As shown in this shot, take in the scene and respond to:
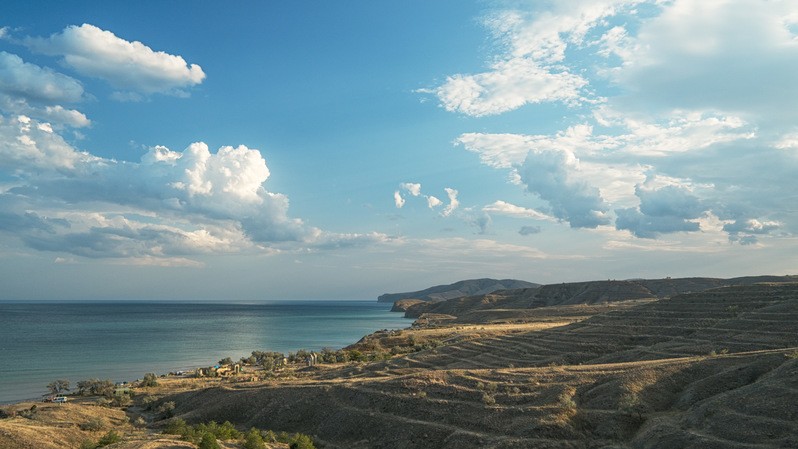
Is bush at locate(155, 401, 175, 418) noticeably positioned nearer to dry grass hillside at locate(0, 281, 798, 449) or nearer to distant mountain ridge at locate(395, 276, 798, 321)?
dry grass hillside at locate(0, 281, 798, 449)

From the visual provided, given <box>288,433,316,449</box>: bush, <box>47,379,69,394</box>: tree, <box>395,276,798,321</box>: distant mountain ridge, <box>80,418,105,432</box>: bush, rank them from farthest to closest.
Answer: <box>395,276,798,321</box>: distant mountain ridge → <box>47,379,69,394</box>: tree → <box>80,418,105,432</box>: bush → <box>288,433,316,449</box>: bush

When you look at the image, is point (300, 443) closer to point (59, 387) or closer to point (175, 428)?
point (175, 428)

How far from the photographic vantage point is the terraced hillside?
20.7 metres

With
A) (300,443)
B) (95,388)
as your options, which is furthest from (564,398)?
(95,388)

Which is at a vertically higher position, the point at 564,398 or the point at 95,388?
the point at 564,398

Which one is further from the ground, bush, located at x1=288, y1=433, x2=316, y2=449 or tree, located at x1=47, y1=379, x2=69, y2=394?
bush, located at x1=288, y1=433, x2=316, y2=449

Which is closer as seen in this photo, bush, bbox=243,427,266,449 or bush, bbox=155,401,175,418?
bush, bbox=243,427,266,449

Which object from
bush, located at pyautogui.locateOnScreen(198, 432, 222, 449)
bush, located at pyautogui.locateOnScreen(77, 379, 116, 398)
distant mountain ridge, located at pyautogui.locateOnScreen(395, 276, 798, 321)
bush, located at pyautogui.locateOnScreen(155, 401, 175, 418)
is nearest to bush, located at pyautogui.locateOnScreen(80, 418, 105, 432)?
bush, located at pyautogui.locateOnScreen(155, 401, 175, 418)

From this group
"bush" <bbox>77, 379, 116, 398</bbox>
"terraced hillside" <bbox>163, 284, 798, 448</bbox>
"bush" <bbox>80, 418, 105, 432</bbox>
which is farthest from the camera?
"bush" <bbox>77, 379, 116, 398</bbox>

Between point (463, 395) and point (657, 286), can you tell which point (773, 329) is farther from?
point (657, 286)

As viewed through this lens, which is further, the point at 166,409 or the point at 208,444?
the point at 166,409

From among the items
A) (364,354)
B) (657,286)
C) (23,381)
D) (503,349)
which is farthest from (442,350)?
(657,286)

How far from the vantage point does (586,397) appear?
2530 cm

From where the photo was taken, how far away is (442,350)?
50.4 m
